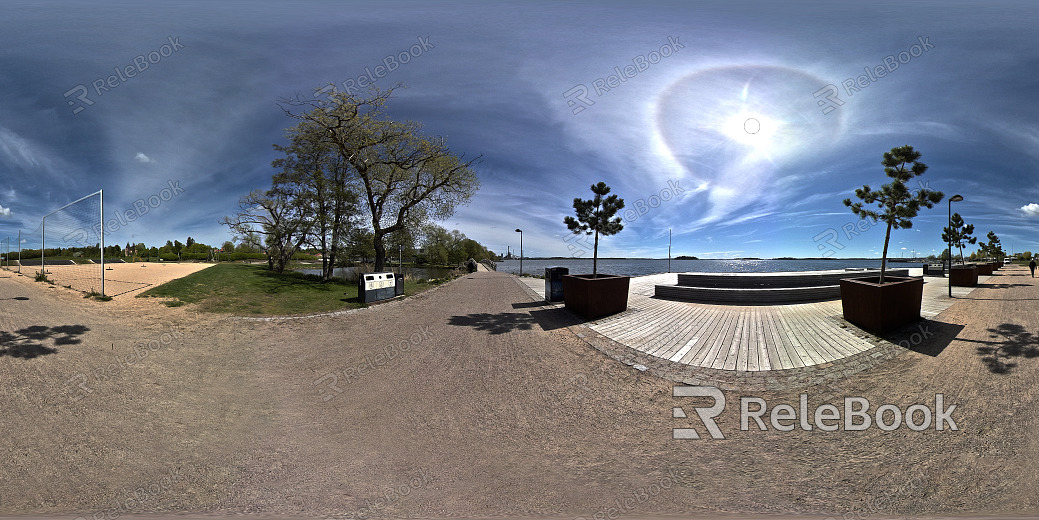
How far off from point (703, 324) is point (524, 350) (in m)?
4.33

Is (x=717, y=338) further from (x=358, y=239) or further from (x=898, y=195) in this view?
(x=358, y=239)

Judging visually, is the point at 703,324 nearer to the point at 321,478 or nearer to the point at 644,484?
the point at 644,484

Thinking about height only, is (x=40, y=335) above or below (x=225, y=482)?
above

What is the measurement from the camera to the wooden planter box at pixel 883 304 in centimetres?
663

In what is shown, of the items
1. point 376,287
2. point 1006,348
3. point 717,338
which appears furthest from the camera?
point 376,287

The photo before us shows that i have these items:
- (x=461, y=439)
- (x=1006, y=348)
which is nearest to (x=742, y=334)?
(x=1006, y=348)

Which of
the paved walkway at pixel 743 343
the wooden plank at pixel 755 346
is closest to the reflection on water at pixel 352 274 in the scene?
the paved walkway at pixel 743 343

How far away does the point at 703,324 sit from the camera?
771 centimetres

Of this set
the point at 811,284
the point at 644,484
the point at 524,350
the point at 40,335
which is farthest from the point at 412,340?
the point at 811,284

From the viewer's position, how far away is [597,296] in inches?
343

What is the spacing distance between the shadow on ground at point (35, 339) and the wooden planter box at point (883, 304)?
13770 mm

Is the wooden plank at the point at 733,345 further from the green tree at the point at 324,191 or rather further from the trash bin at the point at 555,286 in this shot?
the green tree at the point at 324,191

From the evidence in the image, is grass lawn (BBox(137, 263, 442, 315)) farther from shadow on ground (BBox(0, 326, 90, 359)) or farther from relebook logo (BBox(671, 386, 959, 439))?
relebook logo (BBox(671, 386, 959, 439))

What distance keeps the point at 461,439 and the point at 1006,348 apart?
872 cm
